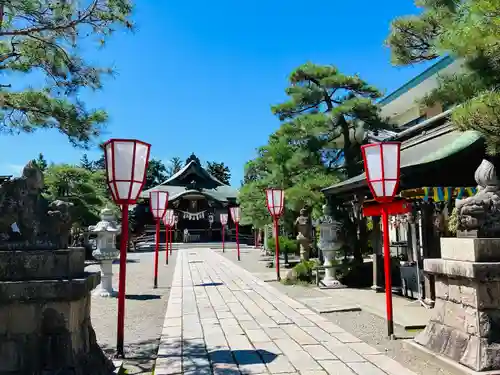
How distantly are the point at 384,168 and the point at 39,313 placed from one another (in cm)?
441

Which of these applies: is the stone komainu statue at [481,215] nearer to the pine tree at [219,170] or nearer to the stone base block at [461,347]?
the stone base block at [461,347]

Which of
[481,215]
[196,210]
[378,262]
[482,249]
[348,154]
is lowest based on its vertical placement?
[378,262]

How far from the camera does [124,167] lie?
5047mm

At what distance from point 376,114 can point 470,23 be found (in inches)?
324

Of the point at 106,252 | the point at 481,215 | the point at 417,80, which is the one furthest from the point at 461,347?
the point at 417,80

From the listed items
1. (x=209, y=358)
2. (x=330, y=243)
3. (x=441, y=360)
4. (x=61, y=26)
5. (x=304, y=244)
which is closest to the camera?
(x=441, y=360)

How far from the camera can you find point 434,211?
8016mm

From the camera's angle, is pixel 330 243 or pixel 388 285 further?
pixel 330 243

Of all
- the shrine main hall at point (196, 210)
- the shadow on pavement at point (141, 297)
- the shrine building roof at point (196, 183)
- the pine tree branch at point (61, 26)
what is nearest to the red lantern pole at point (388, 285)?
the pine tree branch at point (61, 26)

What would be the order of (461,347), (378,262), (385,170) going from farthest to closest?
(378,262)
(385,170)
(461,347)

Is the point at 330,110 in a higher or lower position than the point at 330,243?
higher

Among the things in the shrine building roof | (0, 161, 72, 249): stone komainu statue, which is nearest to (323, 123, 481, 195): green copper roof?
(0, 161, 72, 249): stone komainu statue

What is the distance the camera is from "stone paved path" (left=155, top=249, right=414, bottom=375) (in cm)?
425

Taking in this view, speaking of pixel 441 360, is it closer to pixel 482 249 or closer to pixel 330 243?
pixel 482 249
